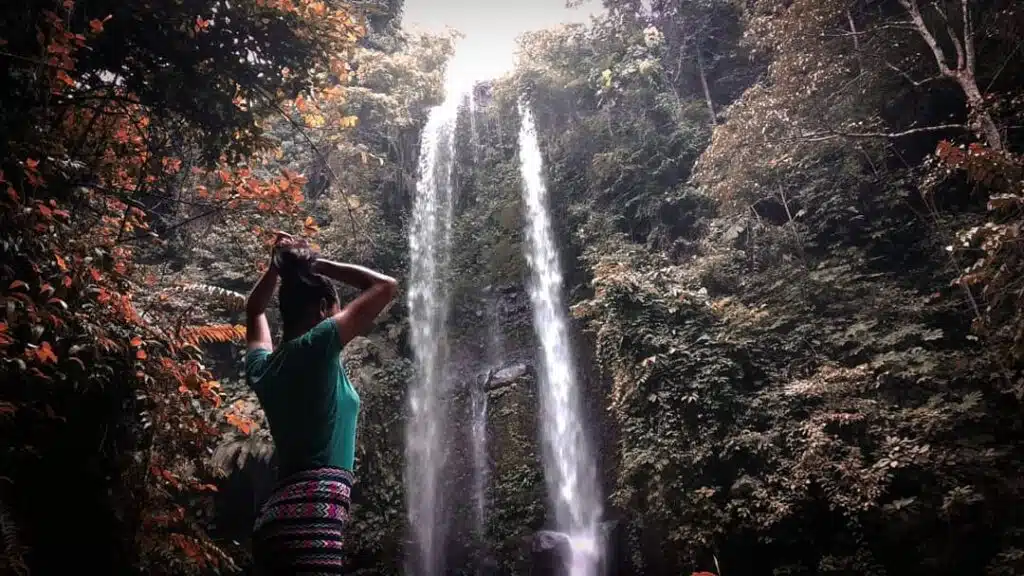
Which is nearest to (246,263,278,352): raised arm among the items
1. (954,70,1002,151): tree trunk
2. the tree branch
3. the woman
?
the woman

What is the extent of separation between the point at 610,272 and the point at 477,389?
182 inches

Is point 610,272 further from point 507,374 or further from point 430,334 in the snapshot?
point 430,334

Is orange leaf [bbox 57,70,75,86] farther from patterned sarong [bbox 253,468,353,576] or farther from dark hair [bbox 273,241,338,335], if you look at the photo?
patterned sarong [bbox 253,468,353,576]

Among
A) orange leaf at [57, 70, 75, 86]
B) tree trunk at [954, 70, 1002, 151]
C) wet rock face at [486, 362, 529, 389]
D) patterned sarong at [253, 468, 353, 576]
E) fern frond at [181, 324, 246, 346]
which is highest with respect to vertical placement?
wet rock face at [486, 362, 529, 389]

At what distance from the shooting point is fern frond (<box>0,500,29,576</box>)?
2.12 m

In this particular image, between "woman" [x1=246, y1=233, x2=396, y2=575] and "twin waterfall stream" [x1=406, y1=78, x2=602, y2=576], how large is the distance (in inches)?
321

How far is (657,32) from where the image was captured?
538 inches

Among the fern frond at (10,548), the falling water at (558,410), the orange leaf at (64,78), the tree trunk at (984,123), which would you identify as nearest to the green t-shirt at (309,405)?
the fern frond at (10,548)

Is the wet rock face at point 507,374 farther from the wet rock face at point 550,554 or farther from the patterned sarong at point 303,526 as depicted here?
the patterned sarong at point 303,526

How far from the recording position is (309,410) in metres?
1.54

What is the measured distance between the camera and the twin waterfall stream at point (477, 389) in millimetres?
10148

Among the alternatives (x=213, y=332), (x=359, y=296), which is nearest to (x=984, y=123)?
(x=359, y=296)

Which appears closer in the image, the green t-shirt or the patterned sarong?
the patterned sarong

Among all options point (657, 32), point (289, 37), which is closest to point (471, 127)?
point (657, 32)
